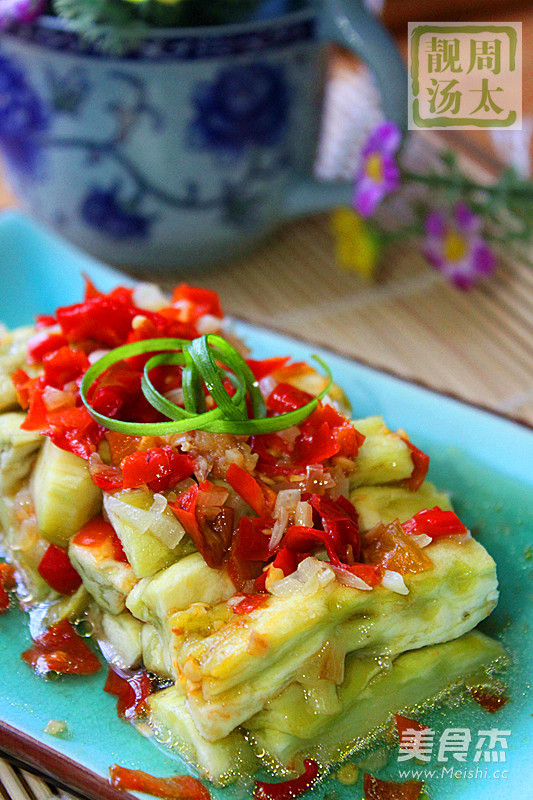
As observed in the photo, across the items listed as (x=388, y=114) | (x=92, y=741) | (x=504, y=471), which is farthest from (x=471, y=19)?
(x=92, y=741)

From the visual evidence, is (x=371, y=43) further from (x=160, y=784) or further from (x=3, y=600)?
(x=160, y=784)

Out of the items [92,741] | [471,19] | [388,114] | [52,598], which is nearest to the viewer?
[92,741]

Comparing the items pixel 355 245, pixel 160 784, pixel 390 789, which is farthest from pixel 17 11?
pixel 390 789

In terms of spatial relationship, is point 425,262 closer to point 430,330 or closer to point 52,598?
point 430,330

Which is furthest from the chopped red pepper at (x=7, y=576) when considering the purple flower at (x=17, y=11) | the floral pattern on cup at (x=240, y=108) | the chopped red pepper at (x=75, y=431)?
the purple flower at (x=17, y=11)

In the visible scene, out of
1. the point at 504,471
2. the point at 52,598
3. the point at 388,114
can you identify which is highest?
the point at 388,114
